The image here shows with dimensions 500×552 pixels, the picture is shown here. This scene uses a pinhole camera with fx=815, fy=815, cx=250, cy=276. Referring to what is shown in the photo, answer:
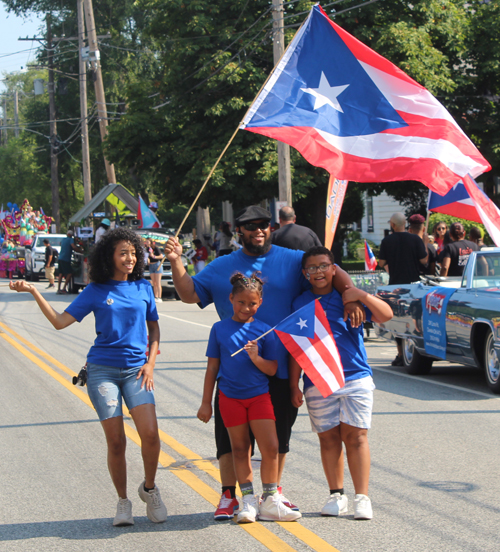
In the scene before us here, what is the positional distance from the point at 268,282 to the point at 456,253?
23.7 feet

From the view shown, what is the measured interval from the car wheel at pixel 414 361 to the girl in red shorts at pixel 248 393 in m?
6.08

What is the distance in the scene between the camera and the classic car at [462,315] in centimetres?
919

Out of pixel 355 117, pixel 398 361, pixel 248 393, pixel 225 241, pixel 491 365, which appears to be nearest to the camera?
pixel 248 393

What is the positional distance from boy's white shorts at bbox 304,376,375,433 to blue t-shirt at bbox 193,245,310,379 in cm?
26

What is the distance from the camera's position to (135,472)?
628 centimetres

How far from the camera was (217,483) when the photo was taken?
5941 mm

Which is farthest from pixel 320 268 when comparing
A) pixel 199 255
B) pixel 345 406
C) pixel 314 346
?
pixel 199 255

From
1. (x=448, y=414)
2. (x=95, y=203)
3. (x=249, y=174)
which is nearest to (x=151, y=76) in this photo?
(x=95, y=203)

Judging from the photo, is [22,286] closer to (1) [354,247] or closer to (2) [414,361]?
(2) [414,361]

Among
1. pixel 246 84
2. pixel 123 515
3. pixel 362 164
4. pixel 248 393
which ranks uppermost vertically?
pixel 246 84

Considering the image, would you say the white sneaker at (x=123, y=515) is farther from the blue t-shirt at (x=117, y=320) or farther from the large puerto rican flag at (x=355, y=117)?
the large puerto rican flag at (x=355, y=117)

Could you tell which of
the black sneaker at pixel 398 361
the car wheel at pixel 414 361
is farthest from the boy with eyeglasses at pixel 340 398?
the black sneaker at pixel 398 361

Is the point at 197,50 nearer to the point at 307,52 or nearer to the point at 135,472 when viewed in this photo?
the point at 307,52

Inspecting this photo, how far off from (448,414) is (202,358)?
4987mm
